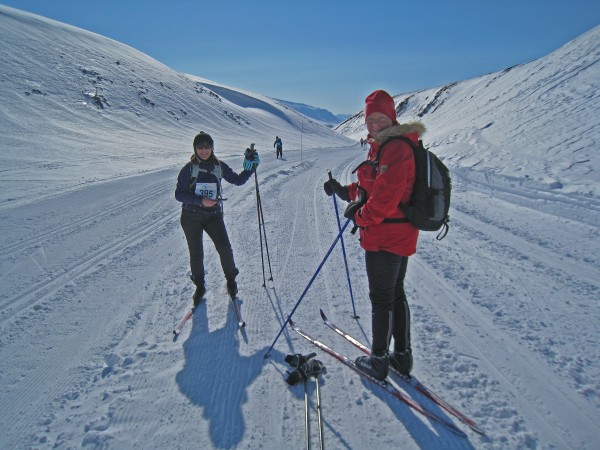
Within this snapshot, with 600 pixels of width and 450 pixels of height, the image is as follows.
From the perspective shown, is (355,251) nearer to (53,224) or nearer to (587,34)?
(53,224)

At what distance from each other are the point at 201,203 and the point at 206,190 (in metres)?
0.22

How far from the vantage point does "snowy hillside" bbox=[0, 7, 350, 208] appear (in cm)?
1809

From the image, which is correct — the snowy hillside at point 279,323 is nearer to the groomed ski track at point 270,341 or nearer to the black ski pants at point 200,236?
the groomed ski track at point 270,341

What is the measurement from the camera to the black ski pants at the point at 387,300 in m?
2.96

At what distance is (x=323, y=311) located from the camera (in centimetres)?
444

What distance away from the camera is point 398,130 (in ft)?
8.85

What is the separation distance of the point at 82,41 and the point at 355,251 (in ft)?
219

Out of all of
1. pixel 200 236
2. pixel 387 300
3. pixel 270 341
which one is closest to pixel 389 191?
pixel 387 300

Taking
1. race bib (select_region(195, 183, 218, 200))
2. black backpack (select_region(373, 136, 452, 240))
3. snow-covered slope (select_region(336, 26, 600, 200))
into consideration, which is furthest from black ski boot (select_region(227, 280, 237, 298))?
snow-covered slope (select_region(336, 26, 600, 200))

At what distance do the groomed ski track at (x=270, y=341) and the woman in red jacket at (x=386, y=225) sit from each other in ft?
1.21

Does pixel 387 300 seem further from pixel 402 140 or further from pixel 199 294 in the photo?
pixel 199 294

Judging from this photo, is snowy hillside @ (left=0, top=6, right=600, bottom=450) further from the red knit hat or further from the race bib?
the red knit hat

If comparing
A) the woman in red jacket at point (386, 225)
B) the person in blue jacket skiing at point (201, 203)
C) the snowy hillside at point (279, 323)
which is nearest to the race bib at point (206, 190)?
the person in blue jacket skiing at point (201, 203)

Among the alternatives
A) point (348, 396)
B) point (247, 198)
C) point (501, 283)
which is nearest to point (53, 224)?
point (247, 198)
